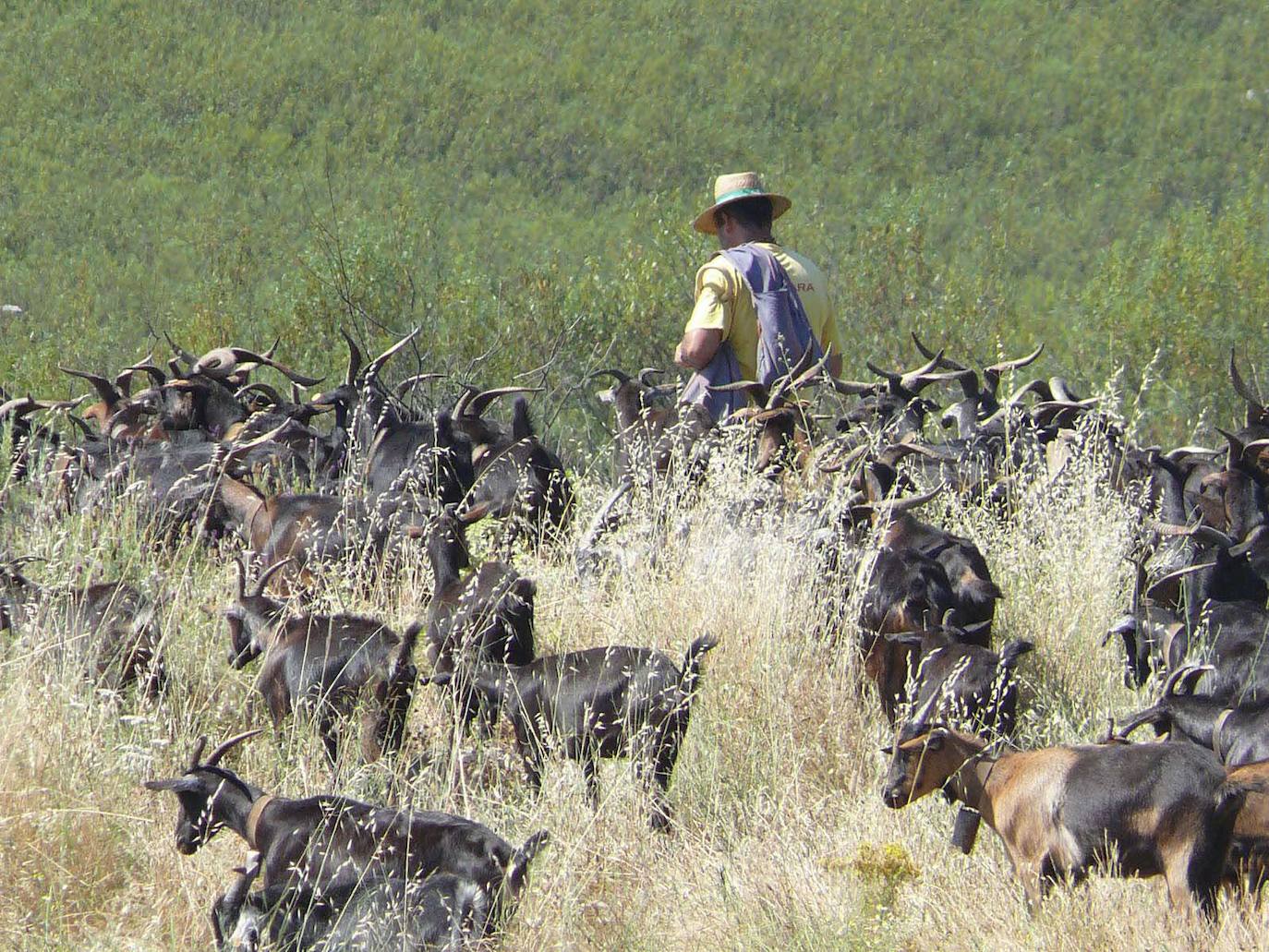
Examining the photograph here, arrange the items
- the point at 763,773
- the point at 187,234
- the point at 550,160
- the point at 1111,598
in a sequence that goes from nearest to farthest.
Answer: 1. the point at 763,773
2. the point at 1111,598
3. the point at 187,234
4. the point at 550,160

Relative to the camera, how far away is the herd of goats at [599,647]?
16.4 ft

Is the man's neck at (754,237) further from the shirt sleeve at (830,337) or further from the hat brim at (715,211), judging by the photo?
the shirt sleeve at (830,337)

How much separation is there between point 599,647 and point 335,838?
1646mm

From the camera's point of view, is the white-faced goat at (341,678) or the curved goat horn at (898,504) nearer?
the white-faced goat at (341,678)

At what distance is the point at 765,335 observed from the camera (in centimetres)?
931

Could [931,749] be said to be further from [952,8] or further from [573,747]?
[952,8]

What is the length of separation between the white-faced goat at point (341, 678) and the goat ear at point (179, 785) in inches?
30.9

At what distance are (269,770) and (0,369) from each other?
13323mm

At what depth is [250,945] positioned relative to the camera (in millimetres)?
4809

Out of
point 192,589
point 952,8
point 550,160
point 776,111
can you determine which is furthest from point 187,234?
point 192,589

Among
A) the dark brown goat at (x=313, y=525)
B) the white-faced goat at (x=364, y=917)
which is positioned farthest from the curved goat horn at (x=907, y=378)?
the white-faced goat at (x=364, y=917)

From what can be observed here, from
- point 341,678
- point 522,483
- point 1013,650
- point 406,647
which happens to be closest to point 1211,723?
point 1013,650

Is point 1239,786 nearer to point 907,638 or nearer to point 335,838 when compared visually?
point 907,638

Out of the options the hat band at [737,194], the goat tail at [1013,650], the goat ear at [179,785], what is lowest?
the goat tail at [1013,650]
